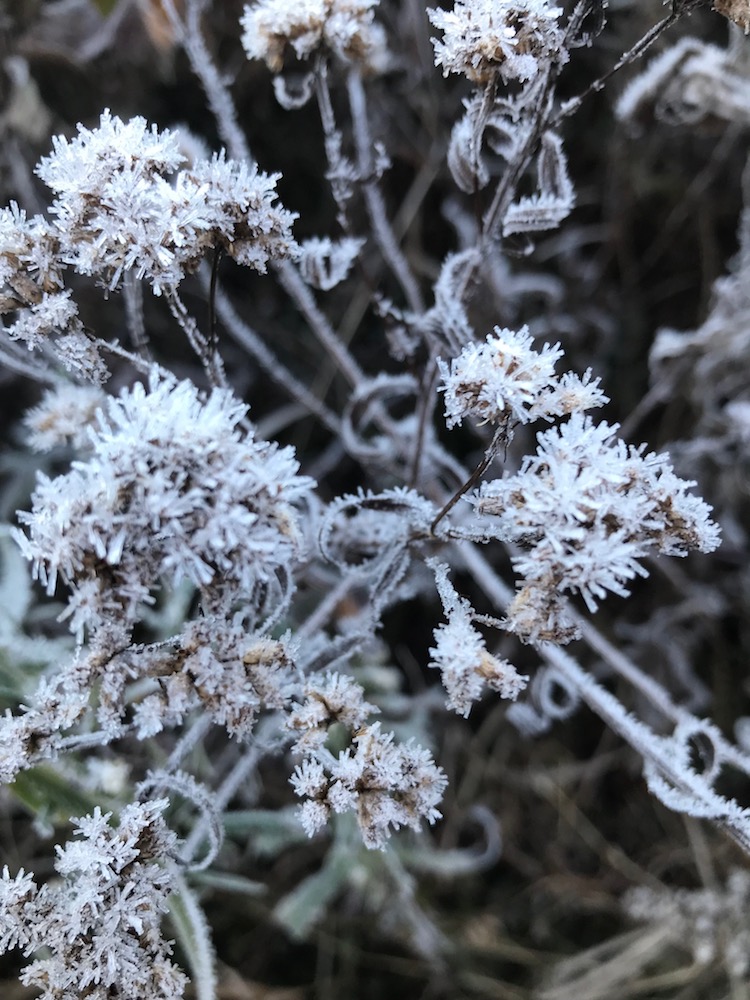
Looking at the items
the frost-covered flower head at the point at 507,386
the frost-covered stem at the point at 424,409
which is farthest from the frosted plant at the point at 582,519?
the frost-covered stem at the point at 424,409

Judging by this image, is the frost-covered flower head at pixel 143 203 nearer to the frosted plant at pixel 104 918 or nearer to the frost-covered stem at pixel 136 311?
the frost-covered stem at pixel 136 311

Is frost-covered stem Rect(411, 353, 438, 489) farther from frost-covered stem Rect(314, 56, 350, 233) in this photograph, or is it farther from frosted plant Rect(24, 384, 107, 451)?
frosted plant Rect(24, 384, 107, 451)

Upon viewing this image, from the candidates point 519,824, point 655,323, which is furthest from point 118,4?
point 519,824

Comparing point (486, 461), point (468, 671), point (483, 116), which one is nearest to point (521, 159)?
point (483, 116)

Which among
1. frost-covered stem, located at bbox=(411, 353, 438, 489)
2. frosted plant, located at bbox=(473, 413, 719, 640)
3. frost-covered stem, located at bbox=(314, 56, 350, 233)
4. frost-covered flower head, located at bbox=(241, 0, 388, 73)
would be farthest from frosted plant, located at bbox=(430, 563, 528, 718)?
frost-covered flower head, located at bbox=(241, 0, 388, 73)

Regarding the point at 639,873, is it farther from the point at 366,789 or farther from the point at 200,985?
the point at 366,789
